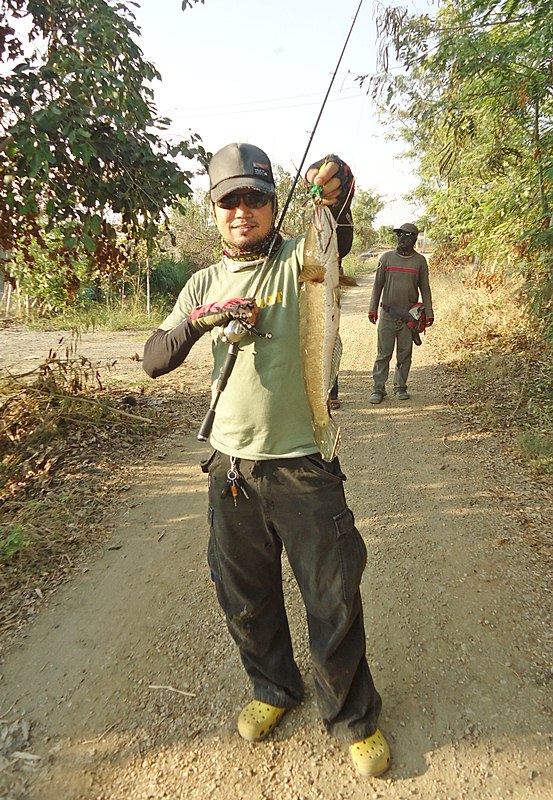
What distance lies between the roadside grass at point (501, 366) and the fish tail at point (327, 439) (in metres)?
3.48

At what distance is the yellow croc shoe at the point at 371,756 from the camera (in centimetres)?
201

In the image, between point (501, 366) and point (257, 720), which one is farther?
point (501, 366)

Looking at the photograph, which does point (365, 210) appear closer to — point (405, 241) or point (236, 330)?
point (405, 241)

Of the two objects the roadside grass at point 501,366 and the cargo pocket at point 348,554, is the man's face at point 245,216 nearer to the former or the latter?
the cargo pocket at point 348,554

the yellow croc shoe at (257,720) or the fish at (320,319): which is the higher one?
the fish at (320,319)

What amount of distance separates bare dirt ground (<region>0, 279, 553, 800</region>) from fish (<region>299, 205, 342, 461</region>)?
1400mm

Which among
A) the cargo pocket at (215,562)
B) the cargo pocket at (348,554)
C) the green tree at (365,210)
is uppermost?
the green tree at (365,210)

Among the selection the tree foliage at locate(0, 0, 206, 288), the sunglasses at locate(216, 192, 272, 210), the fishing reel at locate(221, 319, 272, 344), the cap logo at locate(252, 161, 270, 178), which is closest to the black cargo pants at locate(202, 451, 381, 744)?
the fishing reel at locate(221, 319, 272, 344)

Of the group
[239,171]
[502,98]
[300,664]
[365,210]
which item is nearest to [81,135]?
[239,171]

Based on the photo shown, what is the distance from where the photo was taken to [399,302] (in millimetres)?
6691

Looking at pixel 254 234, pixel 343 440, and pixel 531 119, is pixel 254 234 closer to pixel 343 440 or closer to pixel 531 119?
pixel 343 440

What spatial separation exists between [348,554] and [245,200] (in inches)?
55.1

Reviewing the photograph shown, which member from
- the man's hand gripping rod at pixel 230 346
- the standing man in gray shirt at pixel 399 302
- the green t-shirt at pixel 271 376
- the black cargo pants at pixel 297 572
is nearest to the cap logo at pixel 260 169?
the green t-shirt at pixel 271 376

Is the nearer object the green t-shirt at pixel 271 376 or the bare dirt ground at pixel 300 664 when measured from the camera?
the green t-shirt at pixel 271 376
